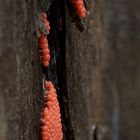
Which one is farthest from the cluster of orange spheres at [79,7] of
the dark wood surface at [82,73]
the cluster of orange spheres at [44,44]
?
the cluster of orange spheres at [44,44]

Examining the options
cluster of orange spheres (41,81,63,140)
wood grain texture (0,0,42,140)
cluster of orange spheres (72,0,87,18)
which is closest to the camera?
wood grain texture (0,0,42,140)

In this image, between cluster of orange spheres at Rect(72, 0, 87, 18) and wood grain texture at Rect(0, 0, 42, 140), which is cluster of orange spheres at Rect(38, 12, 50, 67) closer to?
wood grain texture at Rect(0, 0, 42, 140)

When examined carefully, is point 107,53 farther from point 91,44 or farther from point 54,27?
point 54,27

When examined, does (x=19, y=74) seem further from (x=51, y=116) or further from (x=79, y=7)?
(x=79, y=7)

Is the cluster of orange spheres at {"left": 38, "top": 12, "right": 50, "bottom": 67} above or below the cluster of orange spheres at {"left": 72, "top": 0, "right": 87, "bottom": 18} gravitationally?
below

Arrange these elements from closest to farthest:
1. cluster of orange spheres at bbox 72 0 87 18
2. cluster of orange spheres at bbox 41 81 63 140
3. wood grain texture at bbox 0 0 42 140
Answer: wood grain texture at bbox 0 0 42 140
cluster of orange spheres at bbox 41 81 63 140
cluster of orange spheres at bbox 72 0 87 18

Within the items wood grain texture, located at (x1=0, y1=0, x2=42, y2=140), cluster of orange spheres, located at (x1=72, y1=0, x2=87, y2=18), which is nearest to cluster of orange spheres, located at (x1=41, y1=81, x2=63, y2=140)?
wood grain texture, located at (x1=0, y1=0, x2=42, y2=140)

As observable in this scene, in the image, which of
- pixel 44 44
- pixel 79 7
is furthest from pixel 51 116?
pixel 79 7
